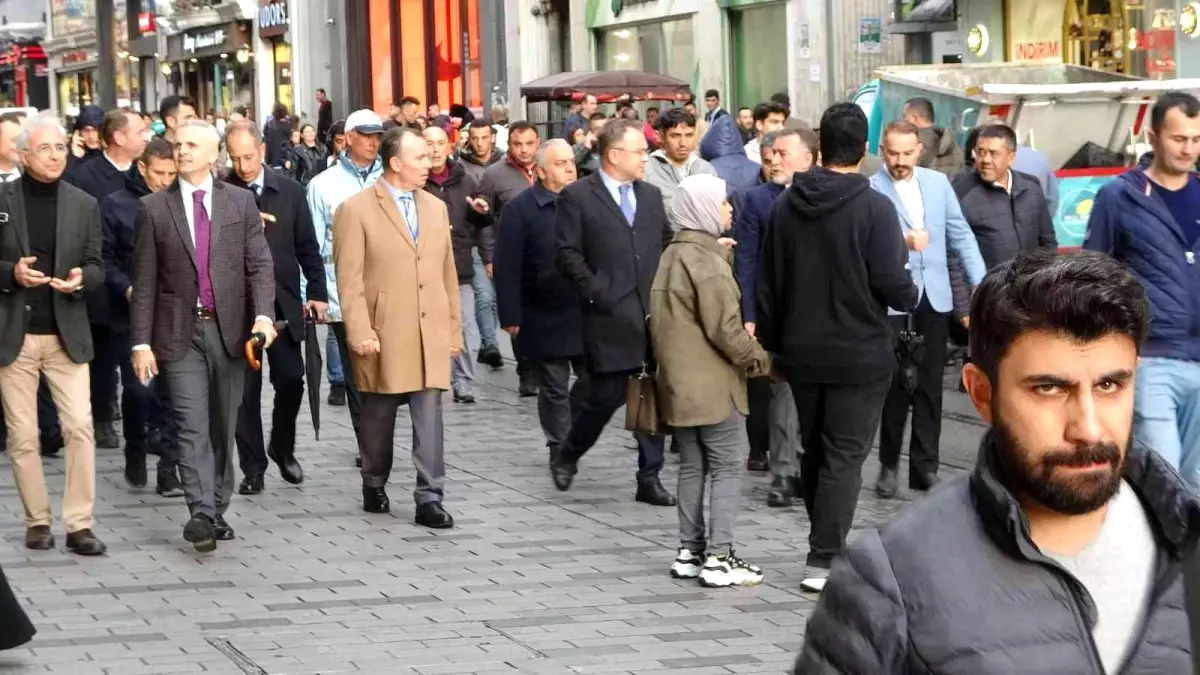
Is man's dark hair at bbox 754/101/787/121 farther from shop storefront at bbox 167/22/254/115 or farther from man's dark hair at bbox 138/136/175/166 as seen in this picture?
shop storefront at bbox 167/22/254/115

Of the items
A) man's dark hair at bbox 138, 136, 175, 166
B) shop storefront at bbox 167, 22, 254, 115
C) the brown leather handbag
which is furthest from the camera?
shop storefront at bbox 167, 22, 254, 115

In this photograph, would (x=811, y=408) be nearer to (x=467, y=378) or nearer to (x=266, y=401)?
(x=467, y=378)

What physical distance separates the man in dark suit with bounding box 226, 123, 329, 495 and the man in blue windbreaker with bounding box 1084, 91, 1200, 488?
16.1 ft

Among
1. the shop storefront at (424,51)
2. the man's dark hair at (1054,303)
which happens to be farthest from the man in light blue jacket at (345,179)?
the shop storefront at (424,51)

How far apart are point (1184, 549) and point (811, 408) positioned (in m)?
5.65

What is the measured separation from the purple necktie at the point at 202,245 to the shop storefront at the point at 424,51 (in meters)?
31.5

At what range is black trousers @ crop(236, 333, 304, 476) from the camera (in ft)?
35.2

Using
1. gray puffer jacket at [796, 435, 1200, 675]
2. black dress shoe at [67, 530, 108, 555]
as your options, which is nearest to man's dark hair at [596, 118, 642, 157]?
black dress shoe at [67, 530, 108, 555]

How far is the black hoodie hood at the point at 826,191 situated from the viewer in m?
7.91

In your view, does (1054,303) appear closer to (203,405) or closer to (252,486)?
(203,405)

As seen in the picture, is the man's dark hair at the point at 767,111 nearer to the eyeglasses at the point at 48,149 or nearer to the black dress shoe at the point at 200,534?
the eyeglasses at the point at 48,149

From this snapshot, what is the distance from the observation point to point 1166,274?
271 inches

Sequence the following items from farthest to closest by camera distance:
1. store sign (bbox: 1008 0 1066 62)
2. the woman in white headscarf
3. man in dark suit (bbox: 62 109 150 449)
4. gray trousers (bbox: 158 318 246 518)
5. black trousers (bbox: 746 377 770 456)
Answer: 1. store sign (bbox: 1008 0 1066 62)
2. man in dark suit (bbox: 62 109 150 449)
3. black trousers (bbox: 746 377 770 456)
4. gray trousers (bbox: 158 318 246 518)
5. the woman in white headscarf

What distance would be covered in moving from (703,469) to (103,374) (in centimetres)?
485
